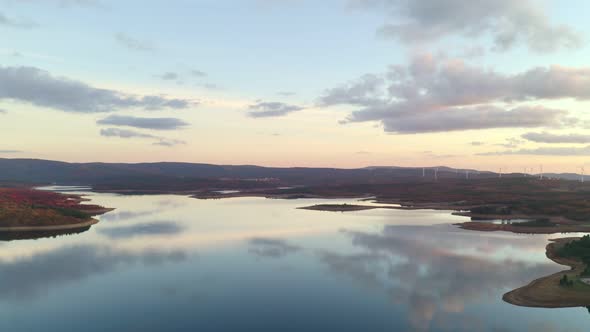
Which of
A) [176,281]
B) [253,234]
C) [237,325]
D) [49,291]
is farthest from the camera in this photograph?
[253,234]

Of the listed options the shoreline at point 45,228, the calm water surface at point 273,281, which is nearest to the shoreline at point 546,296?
the calm water surface at point 273,281

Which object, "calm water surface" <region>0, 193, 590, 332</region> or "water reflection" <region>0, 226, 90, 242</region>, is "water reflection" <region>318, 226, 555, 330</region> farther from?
"water reflection" <region>0, 226, 90, 242</region>

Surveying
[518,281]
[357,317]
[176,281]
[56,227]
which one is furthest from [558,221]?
[56,227]

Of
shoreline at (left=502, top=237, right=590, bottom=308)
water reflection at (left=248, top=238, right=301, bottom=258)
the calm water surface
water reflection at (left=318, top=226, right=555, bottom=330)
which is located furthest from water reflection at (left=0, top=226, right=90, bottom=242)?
shoreline at (left=502, top=237, right=590, bottom=308)

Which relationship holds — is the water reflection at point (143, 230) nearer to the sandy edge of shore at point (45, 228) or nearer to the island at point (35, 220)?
the island at point (35, 220)

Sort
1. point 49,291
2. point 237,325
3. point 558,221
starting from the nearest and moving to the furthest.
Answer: point 237,325
point 49,291
point 558,221

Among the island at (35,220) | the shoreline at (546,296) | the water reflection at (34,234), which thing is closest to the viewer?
the shoreline at (546,296)

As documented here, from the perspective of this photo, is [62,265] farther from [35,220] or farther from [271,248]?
[35,220]

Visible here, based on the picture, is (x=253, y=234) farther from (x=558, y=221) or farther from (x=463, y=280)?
(x=558, y=221)
